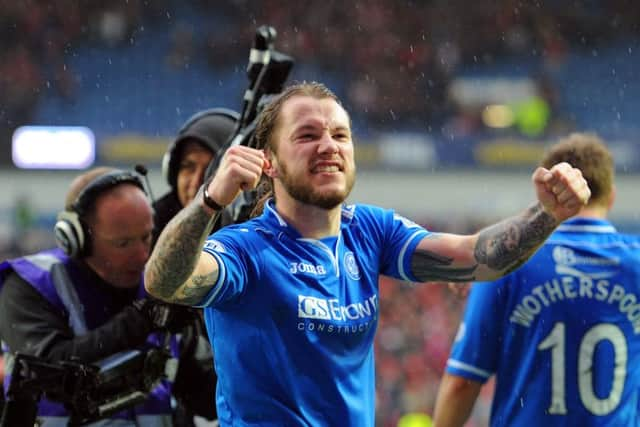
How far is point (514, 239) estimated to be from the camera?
10.5 ft

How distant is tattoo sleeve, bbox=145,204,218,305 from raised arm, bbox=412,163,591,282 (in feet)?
2.41

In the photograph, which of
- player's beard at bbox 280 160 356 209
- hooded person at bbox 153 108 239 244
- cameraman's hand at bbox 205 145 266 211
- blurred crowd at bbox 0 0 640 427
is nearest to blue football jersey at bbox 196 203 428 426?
player's beard at bbox 280 160 356 209

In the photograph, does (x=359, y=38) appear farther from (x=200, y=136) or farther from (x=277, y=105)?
(x=277, y=105)

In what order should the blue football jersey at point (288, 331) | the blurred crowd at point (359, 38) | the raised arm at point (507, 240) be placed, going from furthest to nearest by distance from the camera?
the blurred crowd at point (359, 38) < the blue football jersey at point (288, 331) < the raised arm at point (507, 240)

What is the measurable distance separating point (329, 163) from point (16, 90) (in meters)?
17.9

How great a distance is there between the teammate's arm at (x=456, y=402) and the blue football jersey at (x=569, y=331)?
0.13 meters

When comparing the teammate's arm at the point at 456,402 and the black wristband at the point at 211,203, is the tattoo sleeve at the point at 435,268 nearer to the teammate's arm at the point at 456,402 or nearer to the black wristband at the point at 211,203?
the black wristband at the point at 211,203

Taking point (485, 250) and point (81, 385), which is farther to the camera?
point (81, 385)

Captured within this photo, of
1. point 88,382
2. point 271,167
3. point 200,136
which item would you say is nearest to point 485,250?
point 271,167

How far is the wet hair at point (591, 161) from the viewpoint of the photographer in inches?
160

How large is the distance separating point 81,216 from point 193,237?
1434 mm

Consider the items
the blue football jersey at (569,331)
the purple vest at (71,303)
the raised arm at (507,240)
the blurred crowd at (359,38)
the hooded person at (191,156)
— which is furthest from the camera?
the blurred crowd at (359,38)

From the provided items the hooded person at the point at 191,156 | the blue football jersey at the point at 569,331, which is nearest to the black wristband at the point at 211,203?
the blue football jersey at the point at 569,331

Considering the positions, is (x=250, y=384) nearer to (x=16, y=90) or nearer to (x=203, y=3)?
(x=16, y=90)
